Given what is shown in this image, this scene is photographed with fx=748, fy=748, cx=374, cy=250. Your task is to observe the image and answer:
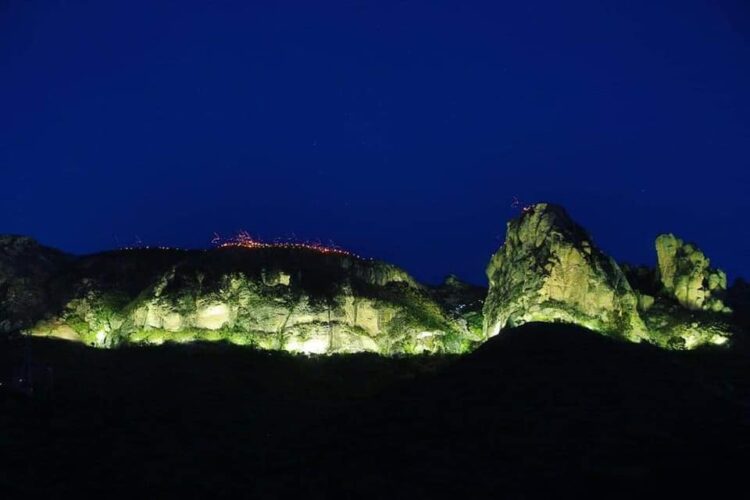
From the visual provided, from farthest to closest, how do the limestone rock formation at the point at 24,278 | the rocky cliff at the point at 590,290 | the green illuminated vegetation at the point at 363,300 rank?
the limestone rock formation at the point at 24,278, the green illuminated vegetation at the point at 363,300, the rocky cliff at the point at 590,290

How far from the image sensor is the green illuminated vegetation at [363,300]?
50.4 metres

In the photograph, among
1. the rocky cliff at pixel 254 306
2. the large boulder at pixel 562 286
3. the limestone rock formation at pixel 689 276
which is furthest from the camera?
Result: the limestone rock formation at pixel 689 276

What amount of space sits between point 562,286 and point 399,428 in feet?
78.6

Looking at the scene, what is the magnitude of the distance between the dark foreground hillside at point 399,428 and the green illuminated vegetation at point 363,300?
605 centimetres

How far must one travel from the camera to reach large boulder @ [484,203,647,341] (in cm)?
4978

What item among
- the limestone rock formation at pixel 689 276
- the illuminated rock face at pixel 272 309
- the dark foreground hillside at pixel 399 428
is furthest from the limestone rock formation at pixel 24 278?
the limestone rock formation at pixel 689 276

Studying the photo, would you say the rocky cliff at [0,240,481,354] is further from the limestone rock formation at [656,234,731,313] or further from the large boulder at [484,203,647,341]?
the limestone rock formation at [656,234,731,313]

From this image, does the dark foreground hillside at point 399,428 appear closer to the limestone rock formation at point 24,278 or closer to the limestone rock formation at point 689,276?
the limestone rock formation at point 689,276

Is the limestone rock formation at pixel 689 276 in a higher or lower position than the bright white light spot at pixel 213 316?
higher

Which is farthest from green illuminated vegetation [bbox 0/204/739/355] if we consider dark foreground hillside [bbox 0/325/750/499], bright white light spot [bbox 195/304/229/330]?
dark foreground hillside [bbox 0/325/750/499]

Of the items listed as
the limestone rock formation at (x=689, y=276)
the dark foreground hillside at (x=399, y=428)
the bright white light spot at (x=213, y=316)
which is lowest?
the dark foreground hillside at (x=399, y=428)

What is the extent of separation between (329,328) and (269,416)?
53.0 ft

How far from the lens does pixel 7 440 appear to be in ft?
91.5

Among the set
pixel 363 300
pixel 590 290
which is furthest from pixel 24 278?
pixel 590 290
